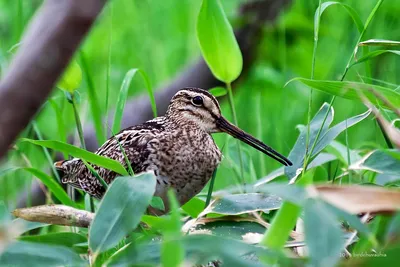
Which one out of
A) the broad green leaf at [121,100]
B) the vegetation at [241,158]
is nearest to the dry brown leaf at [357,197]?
the vegetation at [241,158]

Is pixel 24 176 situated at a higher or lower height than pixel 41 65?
lower

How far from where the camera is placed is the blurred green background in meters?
4.44

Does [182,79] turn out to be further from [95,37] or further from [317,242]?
[317,242]

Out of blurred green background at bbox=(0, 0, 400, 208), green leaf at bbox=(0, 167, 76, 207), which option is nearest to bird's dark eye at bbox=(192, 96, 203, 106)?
blurred green background at bbox=(0, 0, 400, 208)

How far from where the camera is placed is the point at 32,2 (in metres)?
5.38

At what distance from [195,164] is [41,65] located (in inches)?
78.4

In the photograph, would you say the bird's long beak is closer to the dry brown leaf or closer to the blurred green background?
the blurred green background

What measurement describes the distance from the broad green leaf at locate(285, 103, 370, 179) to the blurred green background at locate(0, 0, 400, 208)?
27.3 inches

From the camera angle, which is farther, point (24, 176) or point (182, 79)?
point (182, 79)

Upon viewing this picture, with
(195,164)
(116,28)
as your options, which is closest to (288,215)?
(195,164)

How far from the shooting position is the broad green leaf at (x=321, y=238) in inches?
60.9

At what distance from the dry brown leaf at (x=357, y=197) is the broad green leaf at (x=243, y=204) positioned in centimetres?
67

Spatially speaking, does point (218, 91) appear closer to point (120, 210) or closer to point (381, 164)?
point (381, 164)

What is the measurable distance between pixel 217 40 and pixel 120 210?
103 centimetres
